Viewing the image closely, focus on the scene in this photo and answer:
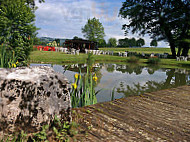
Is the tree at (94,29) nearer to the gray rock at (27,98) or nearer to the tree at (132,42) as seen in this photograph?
the tree at (132,42)

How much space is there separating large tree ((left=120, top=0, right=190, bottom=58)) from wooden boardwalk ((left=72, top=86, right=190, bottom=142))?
2287cm

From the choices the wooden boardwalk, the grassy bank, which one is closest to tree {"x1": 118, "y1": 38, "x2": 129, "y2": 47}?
the grassy bank

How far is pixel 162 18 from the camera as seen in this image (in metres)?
24.2

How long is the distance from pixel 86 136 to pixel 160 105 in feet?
5.04

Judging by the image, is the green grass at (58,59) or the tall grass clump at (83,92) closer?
the tall grass clump at (83,92)

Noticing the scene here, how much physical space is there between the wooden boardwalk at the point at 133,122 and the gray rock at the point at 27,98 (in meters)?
0.42

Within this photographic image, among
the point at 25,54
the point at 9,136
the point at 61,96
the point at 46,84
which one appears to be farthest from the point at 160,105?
the point at 25,54

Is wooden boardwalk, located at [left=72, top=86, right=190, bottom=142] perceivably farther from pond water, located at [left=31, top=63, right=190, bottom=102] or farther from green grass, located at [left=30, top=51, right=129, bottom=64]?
green grass, located at [left=30, top=51, right=129, bottom=64]

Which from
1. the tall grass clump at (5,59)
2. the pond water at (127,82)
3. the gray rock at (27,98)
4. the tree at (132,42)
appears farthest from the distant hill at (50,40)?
the gray rock at (27,98)

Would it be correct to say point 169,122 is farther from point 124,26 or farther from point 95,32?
point 95,32

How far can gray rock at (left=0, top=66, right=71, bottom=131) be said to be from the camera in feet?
4.45

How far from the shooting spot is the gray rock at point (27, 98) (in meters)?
1.36

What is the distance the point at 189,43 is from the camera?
22469 millimetres

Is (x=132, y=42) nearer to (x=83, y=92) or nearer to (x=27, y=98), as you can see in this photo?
(x=83, y=92)
